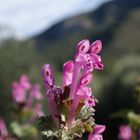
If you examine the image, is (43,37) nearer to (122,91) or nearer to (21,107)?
(122,91)

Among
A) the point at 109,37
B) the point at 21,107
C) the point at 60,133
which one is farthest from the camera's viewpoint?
the point at 109,37

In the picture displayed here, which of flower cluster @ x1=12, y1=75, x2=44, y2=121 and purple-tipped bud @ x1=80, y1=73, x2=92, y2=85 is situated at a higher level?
flower cluster @ x1=12, y1=75, x2=44, y2=121

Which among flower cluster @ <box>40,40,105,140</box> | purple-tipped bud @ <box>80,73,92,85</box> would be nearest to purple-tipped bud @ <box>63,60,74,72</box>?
flower cluster @ <box>40,40,105,140</box>

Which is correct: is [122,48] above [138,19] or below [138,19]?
below

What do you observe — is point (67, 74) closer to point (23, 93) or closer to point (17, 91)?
point (17, 91)

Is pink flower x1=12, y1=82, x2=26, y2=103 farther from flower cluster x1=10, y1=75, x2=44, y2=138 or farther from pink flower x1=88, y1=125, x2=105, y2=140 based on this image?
Result: pink flower x1=88, y1=125, x2=105, y2=140

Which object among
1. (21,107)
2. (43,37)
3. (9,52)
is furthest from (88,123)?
(43,37)

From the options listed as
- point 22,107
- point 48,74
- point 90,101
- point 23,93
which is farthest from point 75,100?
point 22,107

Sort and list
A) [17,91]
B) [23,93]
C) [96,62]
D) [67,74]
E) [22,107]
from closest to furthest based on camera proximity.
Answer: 1. [96,62]
2. [67,74]
3. [17,91]
4. [23,93]
5. [22,107]

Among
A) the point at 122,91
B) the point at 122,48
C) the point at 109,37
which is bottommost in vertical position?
the point at 122,91
